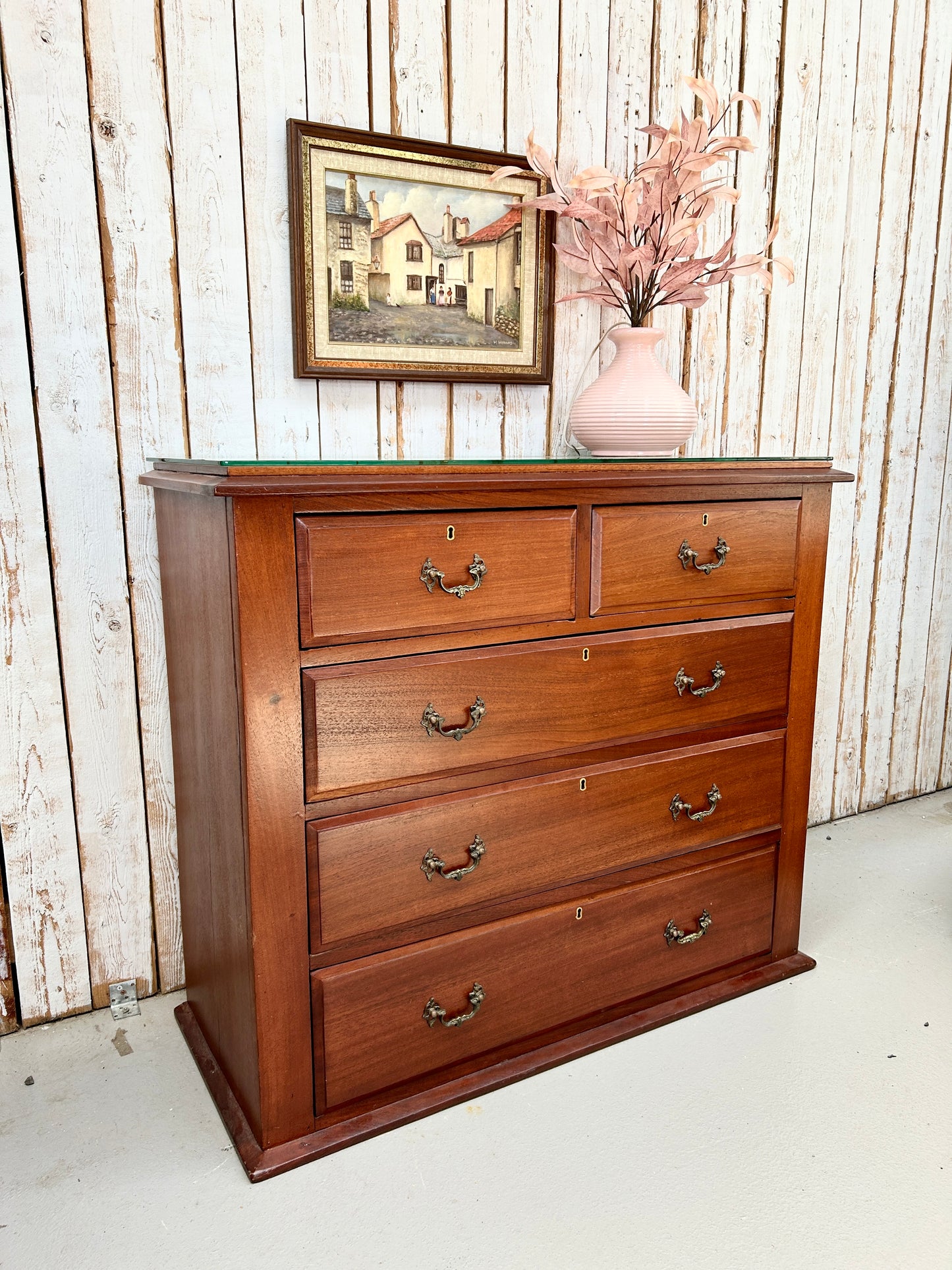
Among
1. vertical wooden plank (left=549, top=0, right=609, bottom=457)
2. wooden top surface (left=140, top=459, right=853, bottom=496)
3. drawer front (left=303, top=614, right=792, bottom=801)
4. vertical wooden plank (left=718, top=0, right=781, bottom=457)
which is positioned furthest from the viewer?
vertical wooden plank (left=718, top=0, right=781, bottom=457)

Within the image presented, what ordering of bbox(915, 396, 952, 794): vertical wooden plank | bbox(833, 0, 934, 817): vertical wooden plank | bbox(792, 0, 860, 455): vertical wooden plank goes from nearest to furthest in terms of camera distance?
bbox(792, 0, 860, 455): vertical wooden plank
bbox(833, 0, 934, 817): vertical wooden plank
bbox(915, 396, 952, 794): vertical wooden plank

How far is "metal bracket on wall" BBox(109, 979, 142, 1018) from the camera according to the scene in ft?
5.91

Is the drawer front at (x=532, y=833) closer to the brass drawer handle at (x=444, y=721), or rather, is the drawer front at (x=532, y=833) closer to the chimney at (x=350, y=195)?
the brass drawer handle at (x=444, y=721)

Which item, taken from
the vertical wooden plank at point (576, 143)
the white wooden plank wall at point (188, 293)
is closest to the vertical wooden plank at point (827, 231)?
the white wooden plank wall at point (188, 293)

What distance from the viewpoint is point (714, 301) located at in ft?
7.38

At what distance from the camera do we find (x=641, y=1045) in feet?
5.63

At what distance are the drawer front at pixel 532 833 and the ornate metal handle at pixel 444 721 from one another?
0.36 ft

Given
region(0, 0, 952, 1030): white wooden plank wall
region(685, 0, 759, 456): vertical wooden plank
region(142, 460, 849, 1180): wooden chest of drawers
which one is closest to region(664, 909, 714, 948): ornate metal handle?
region(142, 460, 849, 1180): wooden chest of drawers

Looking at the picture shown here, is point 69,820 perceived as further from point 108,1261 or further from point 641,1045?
point 641,1045

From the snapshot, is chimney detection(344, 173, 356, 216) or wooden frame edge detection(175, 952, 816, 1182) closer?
wooden frame edge detection(175, 952, 816, 1182)

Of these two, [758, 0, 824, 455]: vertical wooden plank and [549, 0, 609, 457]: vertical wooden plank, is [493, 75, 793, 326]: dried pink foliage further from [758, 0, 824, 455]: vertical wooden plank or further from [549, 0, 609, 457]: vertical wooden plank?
[758, 0, 824, 455]: vertical wooden plank

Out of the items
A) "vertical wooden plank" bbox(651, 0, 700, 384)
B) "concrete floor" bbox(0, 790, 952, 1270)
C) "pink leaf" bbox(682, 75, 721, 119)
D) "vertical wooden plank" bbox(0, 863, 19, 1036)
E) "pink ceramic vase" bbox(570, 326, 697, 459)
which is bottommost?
"concrete floor" bbox(0, 790, 952, 1270)

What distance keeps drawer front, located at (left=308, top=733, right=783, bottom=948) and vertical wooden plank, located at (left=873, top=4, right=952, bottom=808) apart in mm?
1096

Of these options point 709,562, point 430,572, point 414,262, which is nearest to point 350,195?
point 414,262
